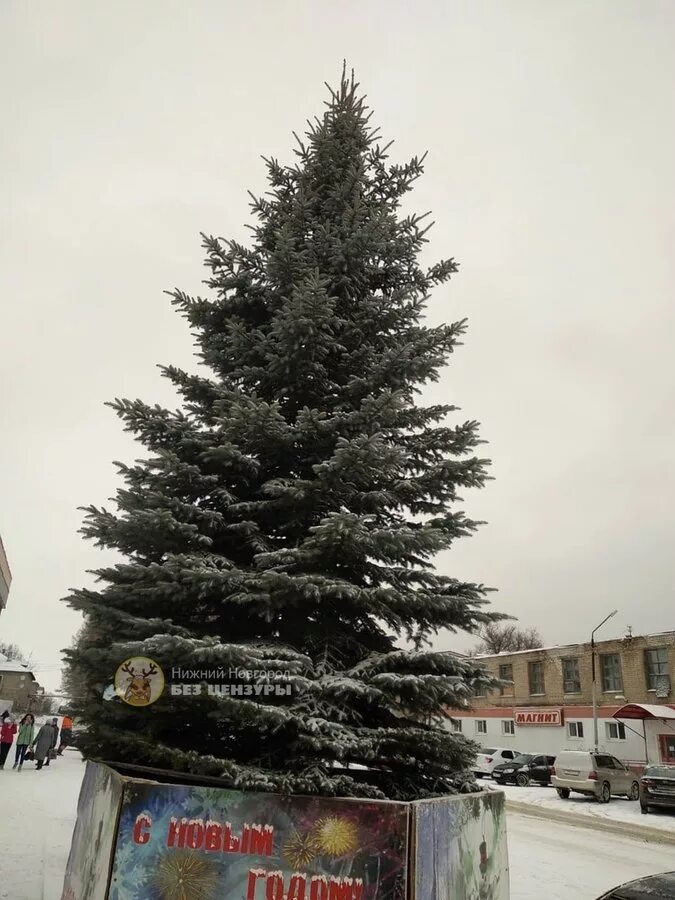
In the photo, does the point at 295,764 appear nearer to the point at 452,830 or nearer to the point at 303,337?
the point at 452,830

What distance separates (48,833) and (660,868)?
938cm

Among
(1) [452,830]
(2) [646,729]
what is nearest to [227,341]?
(1) [452,830]

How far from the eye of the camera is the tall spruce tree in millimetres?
5055

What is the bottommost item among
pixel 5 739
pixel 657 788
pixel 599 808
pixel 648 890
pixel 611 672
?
pixel 599 808

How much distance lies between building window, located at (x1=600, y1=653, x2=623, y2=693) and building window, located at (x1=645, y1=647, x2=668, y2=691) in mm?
1588

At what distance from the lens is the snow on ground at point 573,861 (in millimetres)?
7871

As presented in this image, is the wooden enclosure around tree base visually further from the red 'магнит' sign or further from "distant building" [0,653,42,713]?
"distant building" [0,653,42,713]

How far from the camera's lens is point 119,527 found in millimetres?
5582

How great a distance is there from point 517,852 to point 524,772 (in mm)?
19503

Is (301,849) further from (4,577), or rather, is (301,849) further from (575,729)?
(4,577)

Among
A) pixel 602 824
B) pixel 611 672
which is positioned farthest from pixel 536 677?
pixel 602 824

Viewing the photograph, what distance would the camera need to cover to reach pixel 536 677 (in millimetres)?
36781

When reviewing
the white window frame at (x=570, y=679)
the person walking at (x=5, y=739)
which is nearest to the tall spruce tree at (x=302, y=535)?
the person walking at (x=5, y=739)

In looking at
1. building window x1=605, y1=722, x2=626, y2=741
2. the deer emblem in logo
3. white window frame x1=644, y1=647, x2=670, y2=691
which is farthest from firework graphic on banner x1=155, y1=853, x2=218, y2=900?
building window x1=605, y1=722, x2=626, y2=741
